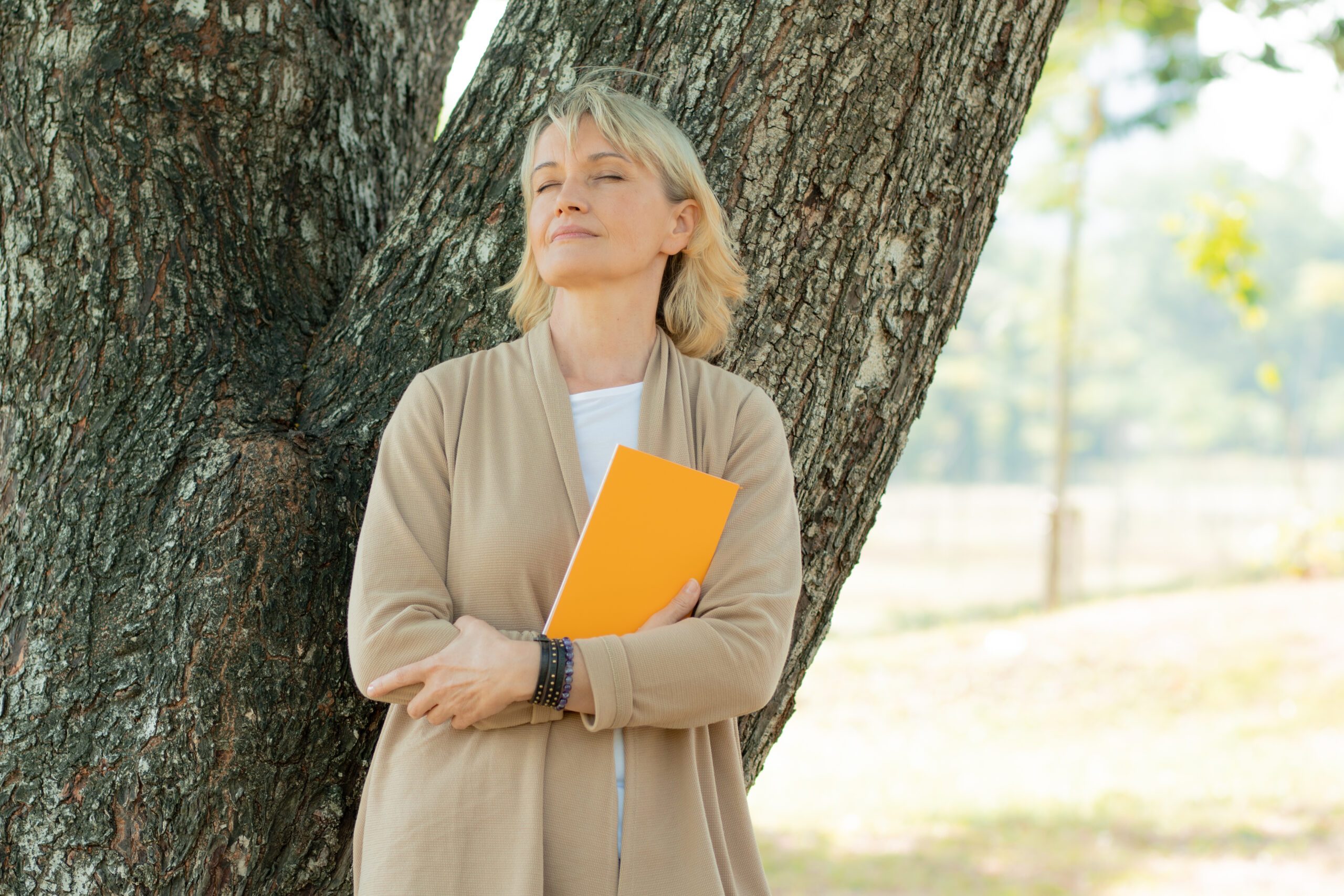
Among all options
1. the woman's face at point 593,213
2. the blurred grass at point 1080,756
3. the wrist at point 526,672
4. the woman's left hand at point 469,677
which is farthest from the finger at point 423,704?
the blurred grass at point 1080,756

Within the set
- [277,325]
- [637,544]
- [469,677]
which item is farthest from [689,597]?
[277,325]

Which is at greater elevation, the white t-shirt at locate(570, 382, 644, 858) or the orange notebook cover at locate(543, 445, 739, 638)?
the white t-shirt at locate(570, 382, 644, 858)

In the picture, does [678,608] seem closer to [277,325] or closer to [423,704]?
[423,704]

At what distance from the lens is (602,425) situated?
1.92 metres

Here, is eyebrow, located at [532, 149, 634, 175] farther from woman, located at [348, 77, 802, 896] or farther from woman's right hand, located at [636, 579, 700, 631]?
woman's right hand, located at [636, 579, 700, 631]

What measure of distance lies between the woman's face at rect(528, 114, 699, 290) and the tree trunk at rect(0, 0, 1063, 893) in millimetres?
338

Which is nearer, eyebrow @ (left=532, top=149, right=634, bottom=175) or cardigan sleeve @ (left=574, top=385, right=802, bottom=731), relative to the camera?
cardigan sleeve @ (left=574, top=385, right=802, bottom=731)

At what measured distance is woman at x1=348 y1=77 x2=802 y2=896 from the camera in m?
1.67

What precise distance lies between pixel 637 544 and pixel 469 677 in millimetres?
328

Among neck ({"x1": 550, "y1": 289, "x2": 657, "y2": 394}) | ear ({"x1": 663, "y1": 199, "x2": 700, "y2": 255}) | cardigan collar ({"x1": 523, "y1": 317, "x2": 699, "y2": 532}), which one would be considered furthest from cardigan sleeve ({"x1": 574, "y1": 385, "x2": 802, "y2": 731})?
ear ({"x1": 663, "y1": 199, "x2": 700, "y2": 255})

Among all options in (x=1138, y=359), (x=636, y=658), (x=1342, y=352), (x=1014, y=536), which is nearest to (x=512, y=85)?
(x=636, y=658)

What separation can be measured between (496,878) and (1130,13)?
12.6 metres

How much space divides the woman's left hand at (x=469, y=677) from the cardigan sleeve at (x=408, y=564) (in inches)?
0.7

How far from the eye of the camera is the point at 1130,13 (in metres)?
11.8
